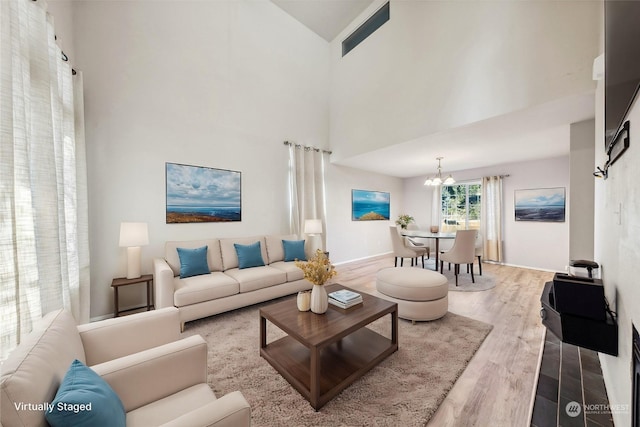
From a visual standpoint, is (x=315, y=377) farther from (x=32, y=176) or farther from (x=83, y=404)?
(x=32, y=176)

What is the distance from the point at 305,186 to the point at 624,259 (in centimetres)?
410

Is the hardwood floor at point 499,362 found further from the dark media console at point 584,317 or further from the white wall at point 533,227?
the white wall at point 533,227

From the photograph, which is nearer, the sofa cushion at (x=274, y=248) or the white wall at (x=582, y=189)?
the white wall at (x=582, y=189)

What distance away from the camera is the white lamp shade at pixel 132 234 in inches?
103

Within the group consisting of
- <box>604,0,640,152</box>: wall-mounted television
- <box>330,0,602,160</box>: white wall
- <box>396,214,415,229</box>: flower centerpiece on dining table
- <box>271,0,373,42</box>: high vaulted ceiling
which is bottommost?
<box>396,214,415,229</box>: flower centerpiece on dining table

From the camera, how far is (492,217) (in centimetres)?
544

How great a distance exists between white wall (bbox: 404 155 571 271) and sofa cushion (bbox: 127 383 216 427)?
616cm

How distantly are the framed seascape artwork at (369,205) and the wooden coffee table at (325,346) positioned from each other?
3.77 meters

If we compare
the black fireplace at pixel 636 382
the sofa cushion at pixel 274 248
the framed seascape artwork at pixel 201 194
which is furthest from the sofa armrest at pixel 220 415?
the framed seascape artwork at pixel 201 194

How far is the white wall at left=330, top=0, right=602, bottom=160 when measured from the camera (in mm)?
2330

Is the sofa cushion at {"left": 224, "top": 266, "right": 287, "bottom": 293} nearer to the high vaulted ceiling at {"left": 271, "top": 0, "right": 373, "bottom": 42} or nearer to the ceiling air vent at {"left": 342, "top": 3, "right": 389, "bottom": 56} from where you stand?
the ceiling air vent at {"left": 342, "top": 3, "right": 389, "bottom": 56}

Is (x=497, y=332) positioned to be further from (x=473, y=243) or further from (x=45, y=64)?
(x=45, y=64)

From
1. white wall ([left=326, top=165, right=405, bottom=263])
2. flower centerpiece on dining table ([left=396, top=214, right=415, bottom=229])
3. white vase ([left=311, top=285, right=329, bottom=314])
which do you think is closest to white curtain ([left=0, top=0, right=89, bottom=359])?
white vase ([left=311, top=285, right=329, bottom=314])

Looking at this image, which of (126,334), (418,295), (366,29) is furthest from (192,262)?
(366,29)
